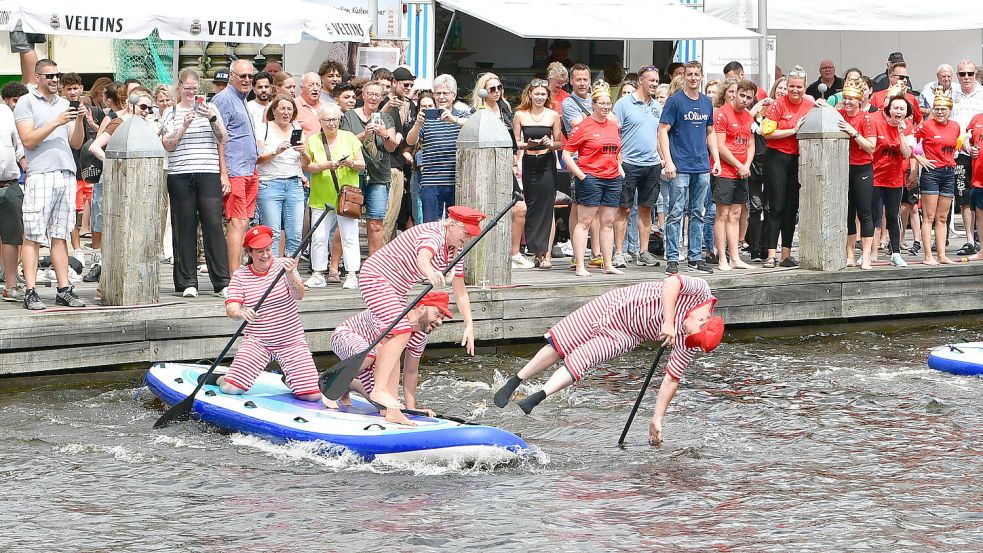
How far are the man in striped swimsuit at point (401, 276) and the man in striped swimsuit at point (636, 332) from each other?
0.52m

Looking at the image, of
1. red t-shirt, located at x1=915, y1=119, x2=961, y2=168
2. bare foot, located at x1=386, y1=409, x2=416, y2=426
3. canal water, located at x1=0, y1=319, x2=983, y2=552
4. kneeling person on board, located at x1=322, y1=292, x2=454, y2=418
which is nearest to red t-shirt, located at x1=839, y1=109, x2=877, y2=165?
red t-shirt, located at x1=915, y1=119, x2=961, y2=168

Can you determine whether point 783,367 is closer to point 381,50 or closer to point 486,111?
point 486,111

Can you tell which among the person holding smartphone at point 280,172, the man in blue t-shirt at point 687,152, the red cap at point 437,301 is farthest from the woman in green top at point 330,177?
the red cap at point 437,301

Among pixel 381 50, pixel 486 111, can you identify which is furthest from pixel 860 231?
pixel 381 50

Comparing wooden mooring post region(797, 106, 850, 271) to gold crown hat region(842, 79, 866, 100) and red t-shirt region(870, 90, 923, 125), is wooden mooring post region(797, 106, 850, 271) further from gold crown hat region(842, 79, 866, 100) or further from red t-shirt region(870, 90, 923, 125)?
red t-shirt region(870, 90, 923, 125)

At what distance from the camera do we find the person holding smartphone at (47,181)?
36.3ft

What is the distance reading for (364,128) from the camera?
1299 centimetres

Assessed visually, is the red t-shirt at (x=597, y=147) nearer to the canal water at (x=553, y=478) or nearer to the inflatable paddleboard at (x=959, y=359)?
the canal water at (x=553, y=478)

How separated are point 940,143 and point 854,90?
3.60ft

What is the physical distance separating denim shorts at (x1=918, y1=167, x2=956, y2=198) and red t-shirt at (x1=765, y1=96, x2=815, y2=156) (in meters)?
1.36

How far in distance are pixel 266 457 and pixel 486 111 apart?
4.58 metres

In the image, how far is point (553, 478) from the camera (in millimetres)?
8617

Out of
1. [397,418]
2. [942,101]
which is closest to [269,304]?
[397,418]

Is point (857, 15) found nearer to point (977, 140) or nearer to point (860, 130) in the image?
point (977, 140)
